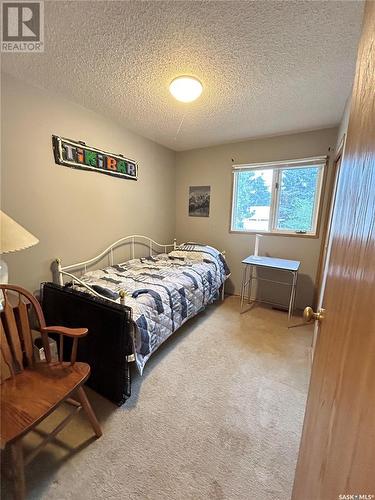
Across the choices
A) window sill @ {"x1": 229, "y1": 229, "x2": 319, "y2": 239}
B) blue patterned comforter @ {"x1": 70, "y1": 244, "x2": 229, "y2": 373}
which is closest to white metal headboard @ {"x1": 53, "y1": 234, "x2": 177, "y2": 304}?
blue patterned comforter @ {"x1": 70, "y1": 244, "x2": 229, "y2": 373}

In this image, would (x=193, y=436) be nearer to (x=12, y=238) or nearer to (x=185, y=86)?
(x=12, y=238)

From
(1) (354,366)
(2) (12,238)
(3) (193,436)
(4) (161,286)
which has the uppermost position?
(2) (12,238)

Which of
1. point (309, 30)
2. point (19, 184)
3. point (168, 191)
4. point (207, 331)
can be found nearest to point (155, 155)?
point (168, 191)

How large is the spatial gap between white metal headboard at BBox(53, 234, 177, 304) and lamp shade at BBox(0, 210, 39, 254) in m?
0.58

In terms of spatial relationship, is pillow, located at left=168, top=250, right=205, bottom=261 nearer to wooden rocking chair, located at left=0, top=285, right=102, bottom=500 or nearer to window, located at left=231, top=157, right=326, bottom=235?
window, located at left=231, top=157, right=326, bottom=235

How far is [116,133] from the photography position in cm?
270

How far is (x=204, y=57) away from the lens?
59.9 inches

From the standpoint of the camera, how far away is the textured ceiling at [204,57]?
47.1 inches

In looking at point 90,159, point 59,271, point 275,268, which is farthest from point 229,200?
point 59,271

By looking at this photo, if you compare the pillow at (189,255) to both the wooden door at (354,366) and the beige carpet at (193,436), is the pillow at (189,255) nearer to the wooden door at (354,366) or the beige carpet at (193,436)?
the beige carpet at (193,436)

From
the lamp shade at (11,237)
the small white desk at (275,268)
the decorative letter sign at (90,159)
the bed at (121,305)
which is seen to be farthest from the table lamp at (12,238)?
the small white desk at (275,268)

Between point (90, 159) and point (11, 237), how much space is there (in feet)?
4.47

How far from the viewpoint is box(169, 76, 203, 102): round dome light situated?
1709 millimetres

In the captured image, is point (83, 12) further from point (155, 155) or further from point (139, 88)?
point (155, 155)
